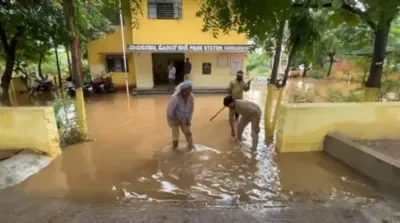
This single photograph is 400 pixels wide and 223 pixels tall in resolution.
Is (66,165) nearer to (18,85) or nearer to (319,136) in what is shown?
(319,136)

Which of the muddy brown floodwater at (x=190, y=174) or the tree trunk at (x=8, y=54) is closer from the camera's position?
the muddy brown floodwater at (x=190, y=174)

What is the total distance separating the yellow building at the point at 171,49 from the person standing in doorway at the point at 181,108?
8.49 m

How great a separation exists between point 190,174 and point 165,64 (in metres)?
13.8

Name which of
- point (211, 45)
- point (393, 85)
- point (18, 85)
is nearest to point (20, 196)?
point (393, 85)

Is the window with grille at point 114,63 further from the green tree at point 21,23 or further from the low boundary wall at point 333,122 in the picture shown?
the low boundary wall at point 333,122

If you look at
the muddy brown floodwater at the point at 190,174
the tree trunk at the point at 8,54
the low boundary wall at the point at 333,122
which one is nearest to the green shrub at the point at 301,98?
the muddy brown floodwater at the point at 190,174

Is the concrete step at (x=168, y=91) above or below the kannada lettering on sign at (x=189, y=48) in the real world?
below

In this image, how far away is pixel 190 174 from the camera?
4789 millimetres

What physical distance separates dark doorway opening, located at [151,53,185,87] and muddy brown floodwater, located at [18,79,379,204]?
10399 millimetres

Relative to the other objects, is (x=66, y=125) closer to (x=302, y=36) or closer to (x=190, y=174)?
(x=190, y=174)

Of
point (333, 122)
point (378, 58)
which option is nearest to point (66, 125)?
point (333, 122)

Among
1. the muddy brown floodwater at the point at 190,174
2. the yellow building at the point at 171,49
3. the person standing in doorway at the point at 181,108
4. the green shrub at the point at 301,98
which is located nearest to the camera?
the muddy brown floodwater at the point at 190,174

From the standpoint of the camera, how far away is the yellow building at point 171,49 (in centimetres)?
1434

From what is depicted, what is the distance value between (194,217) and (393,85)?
735 centimetres
